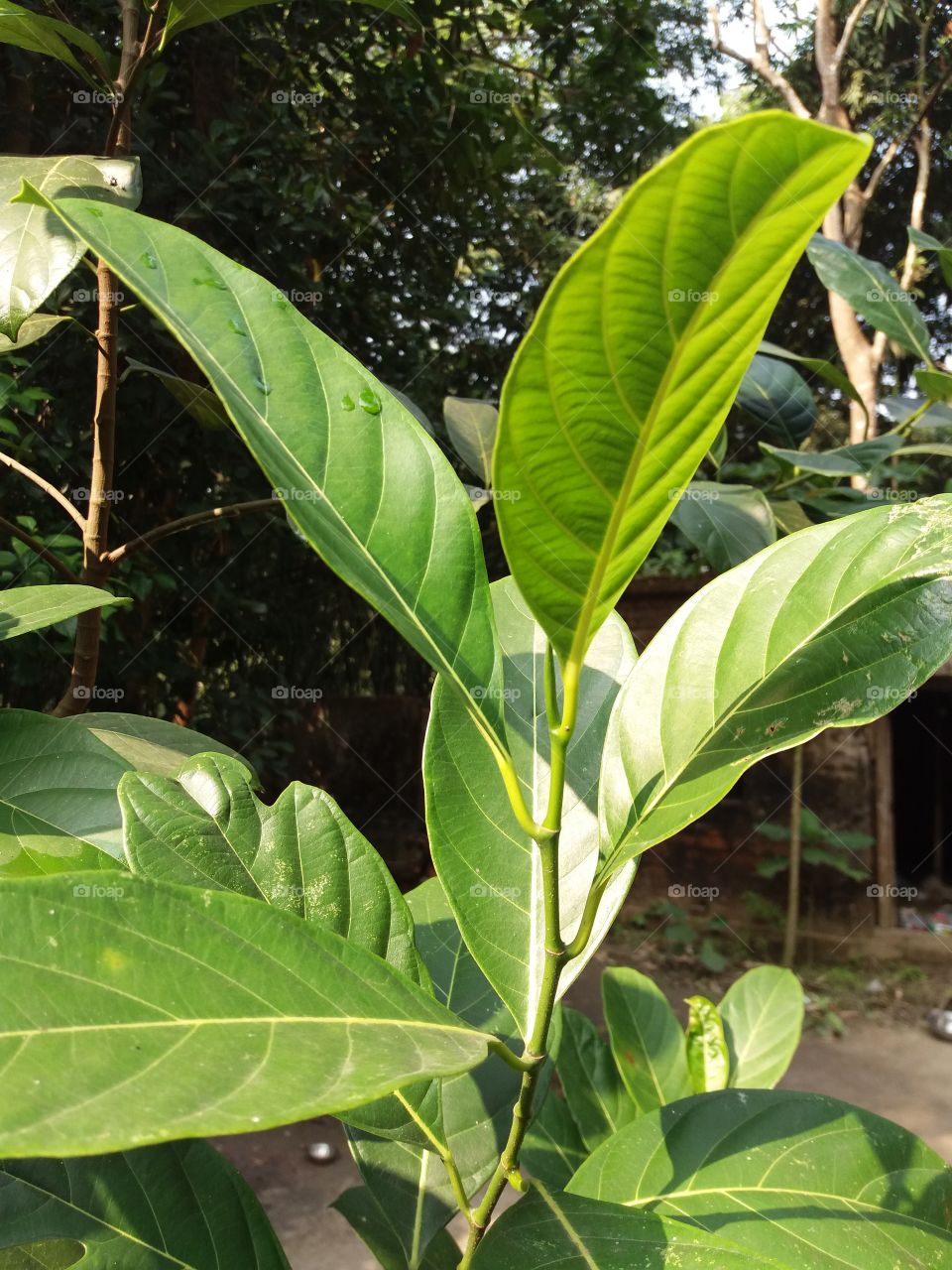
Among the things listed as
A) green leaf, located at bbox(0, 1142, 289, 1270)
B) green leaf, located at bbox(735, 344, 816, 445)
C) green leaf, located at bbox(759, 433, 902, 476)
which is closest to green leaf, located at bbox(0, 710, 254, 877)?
green leaf, located at bbox(0, 1142, 289, 1270)

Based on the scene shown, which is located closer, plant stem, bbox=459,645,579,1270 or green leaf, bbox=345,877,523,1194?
plant stem, bbox=459,645,579,1270

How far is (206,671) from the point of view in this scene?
298cm

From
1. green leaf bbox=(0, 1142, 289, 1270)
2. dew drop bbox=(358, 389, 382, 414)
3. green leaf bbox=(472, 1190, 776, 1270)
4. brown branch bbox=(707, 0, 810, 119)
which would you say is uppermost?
brown branch bbox=(707, 0, 810, 119)

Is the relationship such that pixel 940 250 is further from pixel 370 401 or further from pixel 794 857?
pixel 794 857

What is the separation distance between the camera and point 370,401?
39 cm

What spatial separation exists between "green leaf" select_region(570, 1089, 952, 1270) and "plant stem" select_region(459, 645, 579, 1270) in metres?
0.08

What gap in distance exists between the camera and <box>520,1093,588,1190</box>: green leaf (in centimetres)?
63

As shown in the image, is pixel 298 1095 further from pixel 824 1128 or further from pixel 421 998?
pixel 824 1128

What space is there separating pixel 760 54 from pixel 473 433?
5.50m

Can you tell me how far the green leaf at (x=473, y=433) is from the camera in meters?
1.08

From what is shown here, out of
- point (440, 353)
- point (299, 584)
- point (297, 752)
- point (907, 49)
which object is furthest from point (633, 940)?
point (907, 49)

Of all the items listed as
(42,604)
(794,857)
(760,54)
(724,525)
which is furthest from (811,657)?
(760,54)

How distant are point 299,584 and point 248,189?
1377mm

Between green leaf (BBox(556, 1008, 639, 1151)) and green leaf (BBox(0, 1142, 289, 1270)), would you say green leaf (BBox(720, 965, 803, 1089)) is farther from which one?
green leaf (BBox(0, 1142, 289, 1270))
